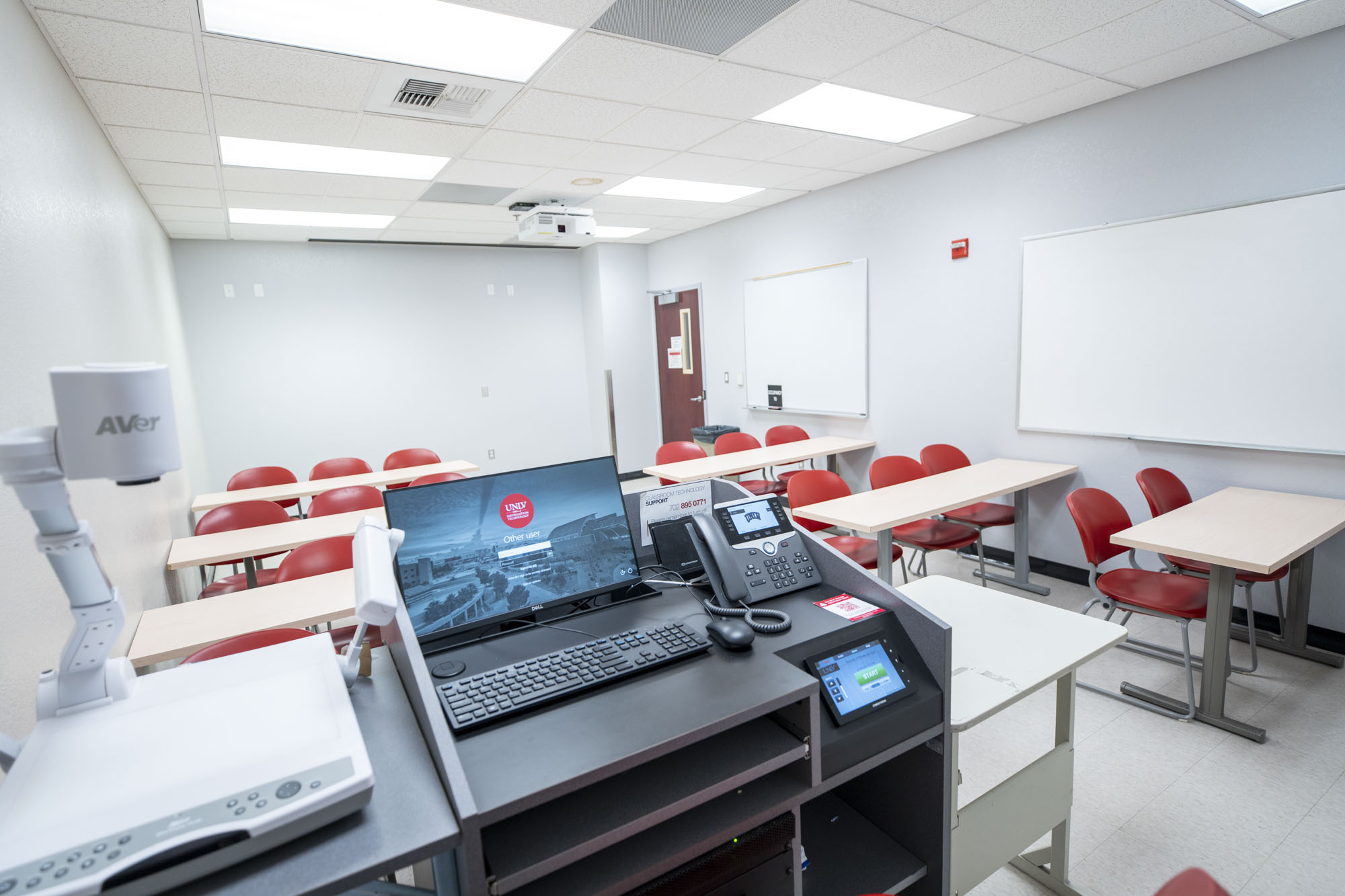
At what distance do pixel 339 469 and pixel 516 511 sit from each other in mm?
4462

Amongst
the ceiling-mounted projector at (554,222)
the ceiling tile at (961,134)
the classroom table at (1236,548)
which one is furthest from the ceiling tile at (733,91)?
the classroom table at (1236,548)

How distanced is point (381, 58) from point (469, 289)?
4.67 metres

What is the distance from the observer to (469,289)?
7.14m

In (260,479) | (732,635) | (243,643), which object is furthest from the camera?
(260,479)

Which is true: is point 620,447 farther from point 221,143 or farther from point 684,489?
point 684,489

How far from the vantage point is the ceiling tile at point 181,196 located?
167 inches

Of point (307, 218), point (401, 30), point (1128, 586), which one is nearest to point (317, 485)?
point (307, 218)

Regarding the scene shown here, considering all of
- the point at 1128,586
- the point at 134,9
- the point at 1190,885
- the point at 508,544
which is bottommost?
the point at 1128,586

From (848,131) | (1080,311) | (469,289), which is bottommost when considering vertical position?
(1080,311)

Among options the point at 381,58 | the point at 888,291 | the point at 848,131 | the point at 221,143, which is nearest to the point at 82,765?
the point at 381,58

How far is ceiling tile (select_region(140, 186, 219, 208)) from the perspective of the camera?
13.9 feet

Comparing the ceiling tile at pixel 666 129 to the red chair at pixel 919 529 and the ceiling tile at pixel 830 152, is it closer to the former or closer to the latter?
the ceiling tile at pixel 830 152

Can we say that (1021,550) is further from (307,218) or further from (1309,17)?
(307,218)

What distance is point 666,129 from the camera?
143 inches
